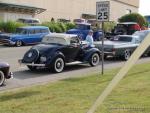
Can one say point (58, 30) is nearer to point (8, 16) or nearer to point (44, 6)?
point (8, 16)

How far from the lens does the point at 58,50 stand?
1495 centimetres

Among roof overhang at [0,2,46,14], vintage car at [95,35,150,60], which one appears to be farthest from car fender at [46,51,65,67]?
roof overhang at [0,2,46,14]

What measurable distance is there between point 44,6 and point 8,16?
10397 mm

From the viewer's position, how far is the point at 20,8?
5266cm

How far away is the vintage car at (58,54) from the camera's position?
14.5 metres

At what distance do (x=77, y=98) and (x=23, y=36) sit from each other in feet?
63.5

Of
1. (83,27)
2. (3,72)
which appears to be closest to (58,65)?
(3,72)

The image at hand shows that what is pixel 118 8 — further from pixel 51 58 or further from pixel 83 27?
pixel 51 58

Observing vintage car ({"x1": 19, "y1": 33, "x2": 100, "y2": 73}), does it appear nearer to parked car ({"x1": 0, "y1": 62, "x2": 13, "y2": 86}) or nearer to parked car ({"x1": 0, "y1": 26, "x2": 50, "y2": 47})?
parked car ({"x1": 0, "y1": 62, "x2": 13, "y2": 86})

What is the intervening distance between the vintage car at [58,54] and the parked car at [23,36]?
447 inches

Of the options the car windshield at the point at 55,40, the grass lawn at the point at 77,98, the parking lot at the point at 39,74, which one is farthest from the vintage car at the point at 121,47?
the grass lawn at the point at 77,98

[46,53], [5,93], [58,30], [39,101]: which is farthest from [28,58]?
[58,30]

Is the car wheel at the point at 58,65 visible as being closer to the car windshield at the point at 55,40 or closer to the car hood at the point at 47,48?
the car hood at the point at 47,48

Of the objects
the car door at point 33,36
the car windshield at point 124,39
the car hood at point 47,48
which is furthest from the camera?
the car door at point 33,36
